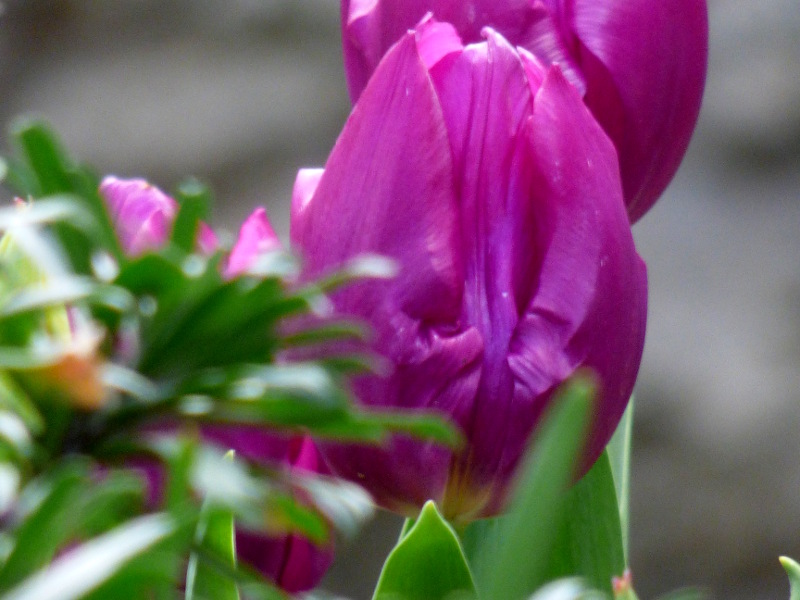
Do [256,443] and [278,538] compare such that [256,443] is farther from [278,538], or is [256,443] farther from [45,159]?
[45,159]

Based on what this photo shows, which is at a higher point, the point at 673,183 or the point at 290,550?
the point at 290,550

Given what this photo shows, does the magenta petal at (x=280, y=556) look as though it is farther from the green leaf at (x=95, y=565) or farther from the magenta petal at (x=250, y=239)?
the green leaf at (x=95, y=565)

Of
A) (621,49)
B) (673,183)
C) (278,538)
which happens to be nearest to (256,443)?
(278,538)

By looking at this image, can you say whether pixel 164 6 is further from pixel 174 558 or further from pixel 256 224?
pixel 174 558

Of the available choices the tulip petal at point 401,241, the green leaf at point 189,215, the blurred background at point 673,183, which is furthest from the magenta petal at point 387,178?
the blurred background at point 673,183

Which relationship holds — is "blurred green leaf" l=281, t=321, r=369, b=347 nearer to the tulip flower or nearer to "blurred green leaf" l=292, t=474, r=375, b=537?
"blurred green leaf" l=292, t=474, r=375, b=537

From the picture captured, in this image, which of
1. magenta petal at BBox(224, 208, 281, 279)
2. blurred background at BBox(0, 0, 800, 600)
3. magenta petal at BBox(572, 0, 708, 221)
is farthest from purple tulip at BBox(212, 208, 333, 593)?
blurred background at BBox(0, 0, 800, 600)
